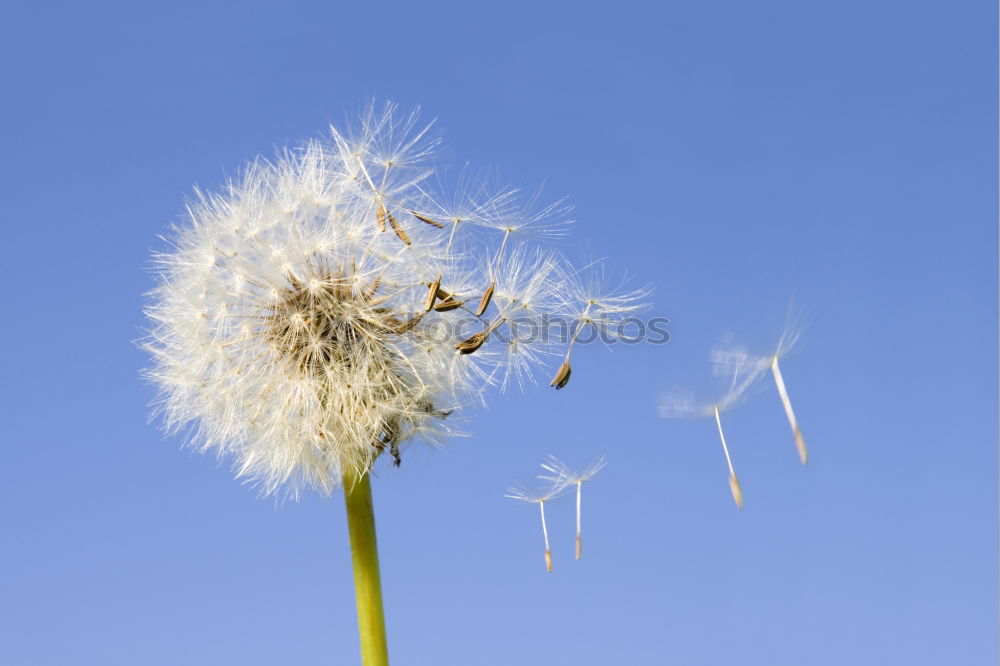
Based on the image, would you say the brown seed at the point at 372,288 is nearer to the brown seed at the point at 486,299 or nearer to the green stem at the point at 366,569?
the brown seed at the point at 486,299

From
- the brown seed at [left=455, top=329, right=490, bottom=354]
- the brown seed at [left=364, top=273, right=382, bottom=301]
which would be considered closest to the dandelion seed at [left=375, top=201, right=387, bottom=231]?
the brown seed at [left=364, top=273, right=382, bottom=301]

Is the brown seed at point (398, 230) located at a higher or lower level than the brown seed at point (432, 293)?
higher

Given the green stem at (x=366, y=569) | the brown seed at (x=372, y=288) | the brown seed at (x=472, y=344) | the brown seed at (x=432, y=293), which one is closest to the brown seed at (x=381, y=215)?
the brown seed at (x=372, y=288)

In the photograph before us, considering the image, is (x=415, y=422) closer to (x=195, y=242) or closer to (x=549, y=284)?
(x=549, y=284)

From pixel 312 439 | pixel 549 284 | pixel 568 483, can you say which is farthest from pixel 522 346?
pixel 312 439

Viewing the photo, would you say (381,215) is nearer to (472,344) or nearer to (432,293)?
(432,293)

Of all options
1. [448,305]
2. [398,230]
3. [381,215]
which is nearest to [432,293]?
[448,305]
